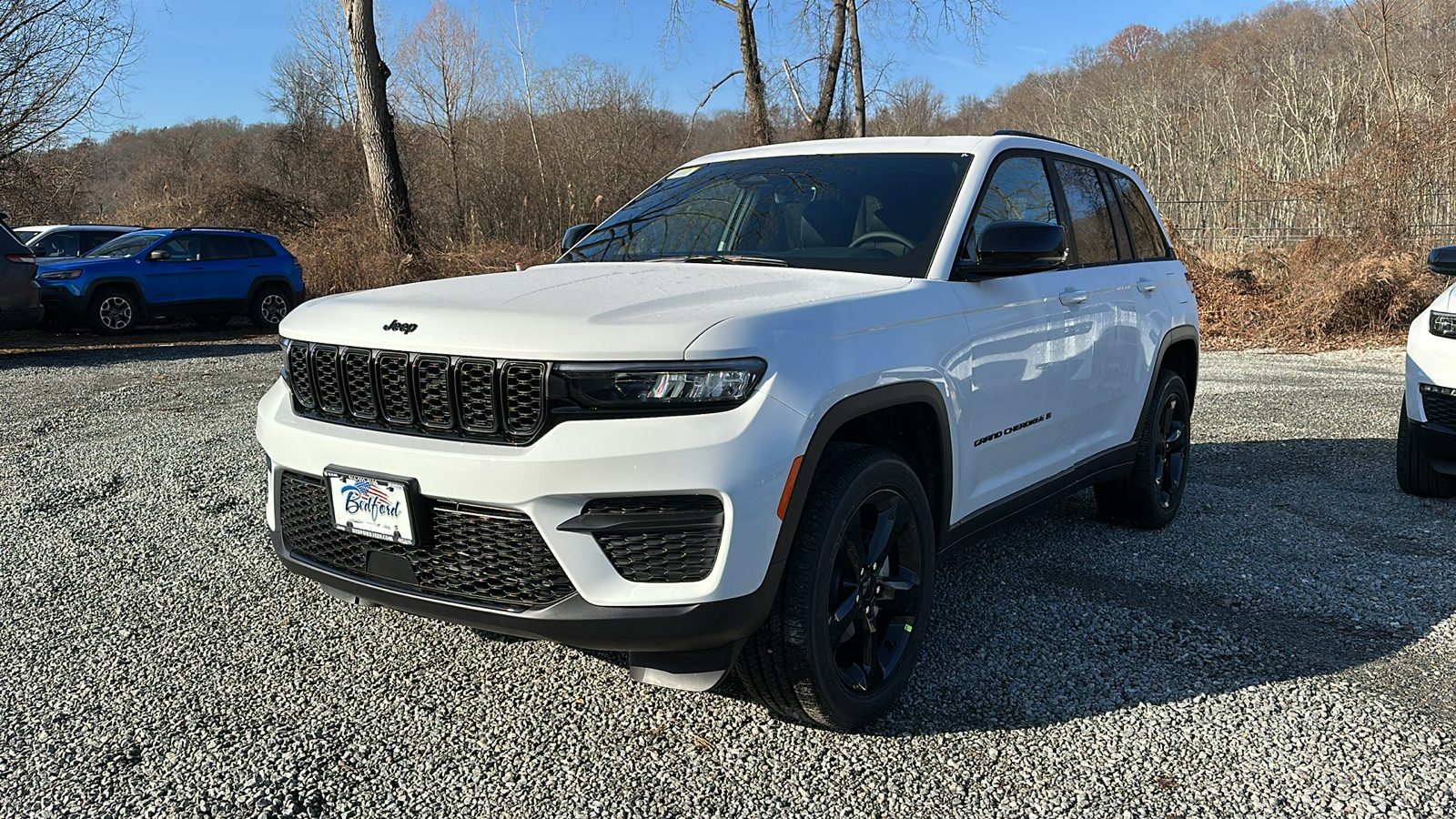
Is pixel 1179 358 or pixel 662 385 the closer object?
pixel 662 385

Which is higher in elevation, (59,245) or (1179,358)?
(59,245)

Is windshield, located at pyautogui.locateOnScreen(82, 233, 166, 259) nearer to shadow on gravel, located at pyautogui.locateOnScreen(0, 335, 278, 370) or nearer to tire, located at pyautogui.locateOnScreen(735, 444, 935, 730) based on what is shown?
shadow on gravel, located at pyautogui.locateOnScreen(0, 335, 278, 370)

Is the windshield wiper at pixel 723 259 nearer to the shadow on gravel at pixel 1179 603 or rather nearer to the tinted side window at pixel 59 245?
the shadow on gravel at pixel 1179 603

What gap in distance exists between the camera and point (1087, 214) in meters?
4.58

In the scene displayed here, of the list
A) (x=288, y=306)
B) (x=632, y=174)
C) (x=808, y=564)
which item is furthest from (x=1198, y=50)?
(x=808, y=564)

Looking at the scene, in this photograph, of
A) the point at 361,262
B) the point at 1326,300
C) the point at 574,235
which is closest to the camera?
the point at 574,235

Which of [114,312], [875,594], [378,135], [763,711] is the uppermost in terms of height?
[378,135]

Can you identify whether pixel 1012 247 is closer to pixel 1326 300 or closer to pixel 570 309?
pixel 570 309

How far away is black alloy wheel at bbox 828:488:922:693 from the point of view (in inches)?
115

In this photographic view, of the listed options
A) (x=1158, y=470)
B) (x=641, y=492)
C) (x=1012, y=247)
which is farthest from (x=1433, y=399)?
(x=641, y=492)

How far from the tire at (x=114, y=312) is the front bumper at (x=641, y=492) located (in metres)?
14.4

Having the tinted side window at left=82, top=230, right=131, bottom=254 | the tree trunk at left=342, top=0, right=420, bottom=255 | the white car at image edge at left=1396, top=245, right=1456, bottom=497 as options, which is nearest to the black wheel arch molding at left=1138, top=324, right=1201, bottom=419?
the white car at image edge at left=1396, top=245, right=1456, bottom=497

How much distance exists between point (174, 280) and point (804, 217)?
14072mm

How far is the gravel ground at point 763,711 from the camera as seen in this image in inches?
105
